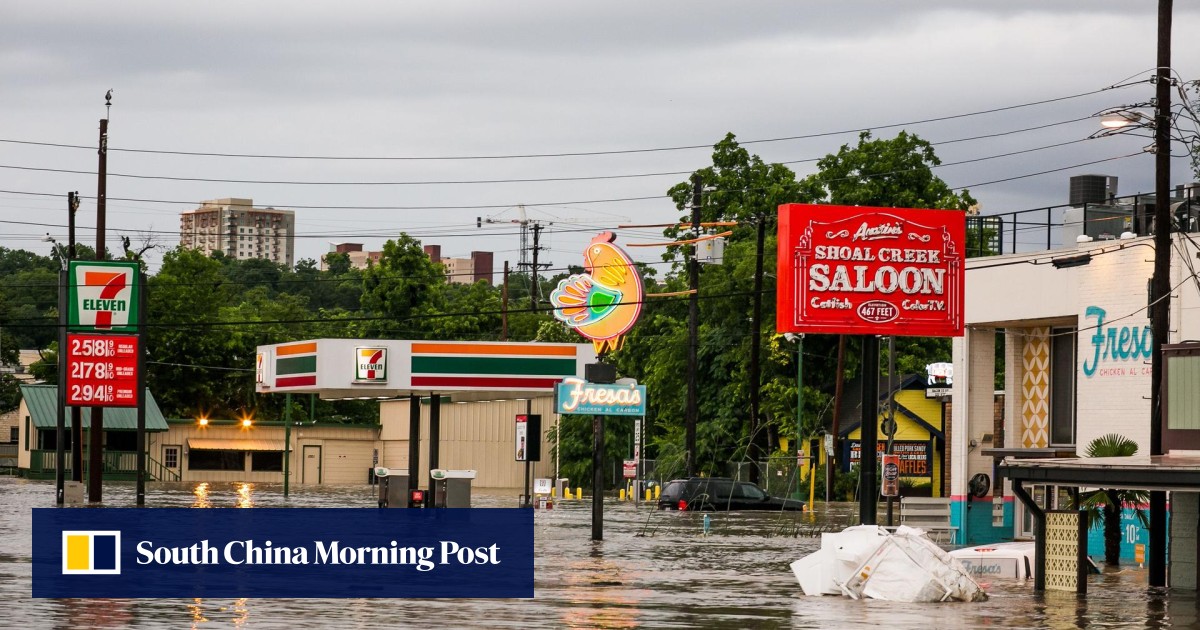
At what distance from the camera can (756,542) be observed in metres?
39.4

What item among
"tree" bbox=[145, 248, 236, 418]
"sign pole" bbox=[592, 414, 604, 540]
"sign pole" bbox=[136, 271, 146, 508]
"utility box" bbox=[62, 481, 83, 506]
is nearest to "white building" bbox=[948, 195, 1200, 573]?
"sign pole" bbox=[592, 414, 604, 540]

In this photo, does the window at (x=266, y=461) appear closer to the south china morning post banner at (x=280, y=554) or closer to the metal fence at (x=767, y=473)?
the metal fence at (x=767, y=473)

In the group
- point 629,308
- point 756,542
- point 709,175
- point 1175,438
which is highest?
point 709,175

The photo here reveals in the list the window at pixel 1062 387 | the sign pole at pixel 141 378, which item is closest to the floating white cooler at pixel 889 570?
the window at pixel 1062 387

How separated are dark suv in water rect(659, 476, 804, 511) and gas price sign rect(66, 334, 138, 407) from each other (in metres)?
18.9

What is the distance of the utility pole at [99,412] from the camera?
5081cm

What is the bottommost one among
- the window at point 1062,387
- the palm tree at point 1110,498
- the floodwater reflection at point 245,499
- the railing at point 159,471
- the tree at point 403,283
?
the railing at point 159,471

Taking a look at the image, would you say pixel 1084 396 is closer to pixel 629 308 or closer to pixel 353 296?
pixel 629 308

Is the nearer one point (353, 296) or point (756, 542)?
point (756, 542)

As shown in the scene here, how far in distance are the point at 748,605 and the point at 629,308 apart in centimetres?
2807

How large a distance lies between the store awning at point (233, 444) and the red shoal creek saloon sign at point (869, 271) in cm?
6210

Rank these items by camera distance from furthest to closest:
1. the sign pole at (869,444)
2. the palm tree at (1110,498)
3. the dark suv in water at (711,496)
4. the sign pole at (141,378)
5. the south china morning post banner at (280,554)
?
the dark suv in water at (711,496)
the sign pole at (141,378)
the sign pole at (869,444)
the palm tree at (1110,498)
the south china morning post banner at (280,554)

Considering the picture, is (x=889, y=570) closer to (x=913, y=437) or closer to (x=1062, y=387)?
(x=1062, y=387)

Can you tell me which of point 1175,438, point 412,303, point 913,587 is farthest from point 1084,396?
point 412,303
